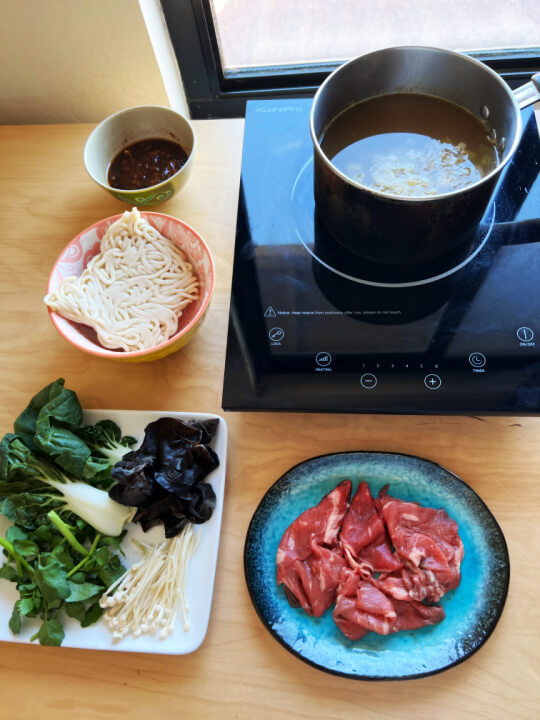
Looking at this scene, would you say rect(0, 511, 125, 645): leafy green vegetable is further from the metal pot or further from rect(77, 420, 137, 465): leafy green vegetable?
the metal pot

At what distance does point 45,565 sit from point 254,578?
27 centimetres

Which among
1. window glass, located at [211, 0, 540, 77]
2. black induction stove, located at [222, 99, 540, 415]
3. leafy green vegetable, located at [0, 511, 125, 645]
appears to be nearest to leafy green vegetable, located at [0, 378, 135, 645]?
leafy green vegetable, located at [0, 511, 125, 645]

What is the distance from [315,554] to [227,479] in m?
0.16

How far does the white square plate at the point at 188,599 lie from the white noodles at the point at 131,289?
0.14m

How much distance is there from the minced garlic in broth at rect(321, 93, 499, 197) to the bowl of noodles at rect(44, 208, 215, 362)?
272mm

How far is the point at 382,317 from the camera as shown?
2.61ft

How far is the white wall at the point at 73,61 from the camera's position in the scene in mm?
939

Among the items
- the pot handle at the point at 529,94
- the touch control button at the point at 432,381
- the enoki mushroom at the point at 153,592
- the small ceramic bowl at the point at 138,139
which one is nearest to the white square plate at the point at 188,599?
the enoki mushroom at the point at 153,592

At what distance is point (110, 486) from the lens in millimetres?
759

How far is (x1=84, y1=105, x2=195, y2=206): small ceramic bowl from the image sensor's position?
92 centimetres

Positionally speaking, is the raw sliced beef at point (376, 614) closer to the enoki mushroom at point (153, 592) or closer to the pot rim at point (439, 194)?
the enoki mushroom at point (153, 592)

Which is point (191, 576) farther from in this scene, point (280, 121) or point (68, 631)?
point (280, 121)

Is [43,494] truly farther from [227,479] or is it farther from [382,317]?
[382,317]

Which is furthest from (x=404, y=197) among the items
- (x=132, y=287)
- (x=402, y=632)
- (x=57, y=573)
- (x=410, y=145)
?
(x=57, y=573)
